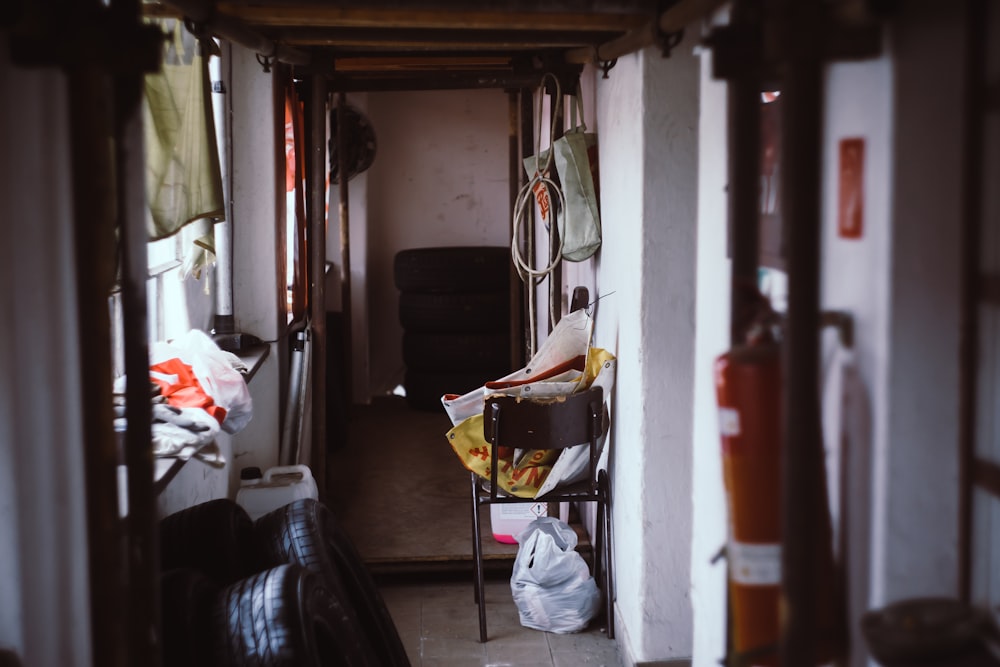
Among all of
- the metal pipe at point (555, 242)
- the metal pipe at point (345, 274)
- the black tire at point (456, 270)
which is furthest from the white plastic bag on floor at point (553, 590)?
the black tire at point (456, 270)

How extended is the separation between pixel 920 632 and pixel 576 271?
357 centimetres

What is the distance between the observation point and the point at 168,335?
12.6 ft

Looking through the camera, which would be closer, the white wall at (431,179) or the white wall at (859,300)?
the white wall at (859,300)

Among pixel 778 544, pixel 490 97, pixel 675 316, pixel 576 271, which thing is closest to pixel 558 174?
pixel 576 271

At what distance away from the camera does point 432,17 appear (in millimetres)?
2854

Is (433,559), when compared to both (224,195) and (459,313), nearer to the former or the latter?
(224,195)

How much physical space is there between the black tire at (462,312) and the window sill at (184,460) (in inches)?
111

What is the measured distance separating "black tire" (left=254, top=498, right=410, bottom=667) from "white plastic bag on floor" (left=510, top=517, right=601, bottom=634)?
78 cm

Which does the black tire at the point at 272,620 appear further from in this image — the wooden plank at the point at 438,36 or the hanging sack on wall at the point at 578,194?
the hanging sack on wall at the point at 578,194

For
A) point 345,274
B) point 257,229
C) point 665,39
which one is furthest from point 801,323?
point 345,274

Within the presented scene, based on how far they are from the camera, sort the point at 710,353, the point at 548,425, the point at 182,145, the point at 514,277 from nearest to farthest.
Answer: the point at 710,353, the point at 182,145, the point at 548,425, the point at 514,277

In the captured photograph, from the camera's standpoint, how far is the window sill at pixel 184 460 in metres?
2.50

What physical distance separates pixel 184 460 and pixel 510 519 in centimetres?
215

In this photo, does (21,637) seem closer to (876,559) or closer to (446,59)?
(876,559)
